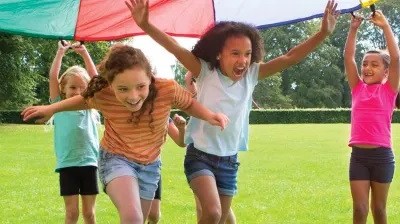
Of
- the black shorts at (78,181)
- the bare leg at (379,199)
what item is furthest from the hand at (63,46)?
the bare leg at (379,199)

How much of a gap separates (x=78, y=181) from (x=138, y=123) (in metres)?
1.68

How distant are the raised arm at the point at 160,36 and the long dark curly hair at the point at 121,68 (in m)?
0.15

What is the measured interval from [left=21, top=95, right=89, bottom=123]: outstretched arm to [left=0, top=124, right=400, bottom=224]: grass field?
275 centimetres

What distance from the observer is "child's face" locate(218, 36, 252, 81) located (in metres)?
4.52

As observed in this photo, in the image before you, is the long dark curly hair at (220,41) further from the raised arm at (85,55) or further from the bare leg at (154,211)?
the bare leg at (154,211)

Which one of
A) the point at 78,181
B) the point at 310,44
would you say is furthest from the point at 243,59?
the point at 78,181

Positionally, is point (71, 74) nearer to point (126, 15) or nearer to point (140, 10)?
point (126, 15)

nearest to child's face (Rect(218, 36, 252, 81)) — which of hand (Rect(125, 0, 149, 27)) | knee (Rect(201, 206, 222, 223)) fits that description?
hand (Rect(125, 0, 149, 27))

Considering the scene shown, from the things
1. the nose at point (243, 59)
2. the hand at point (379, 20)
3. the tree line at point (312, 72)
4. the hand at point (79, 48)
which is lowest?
the tree line at point (312, 72)

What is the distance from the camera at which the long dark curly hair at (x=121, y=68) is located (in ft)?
13.6

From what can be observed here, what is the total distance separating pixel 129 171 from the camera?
407 centimetres

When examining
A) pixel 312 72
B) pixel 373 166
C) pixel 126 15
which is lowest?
pixel 312 72

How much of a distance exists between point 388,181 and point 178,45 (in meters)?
A: 2.06

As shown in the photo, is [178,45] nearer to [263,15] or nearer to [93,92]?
[93,92]
